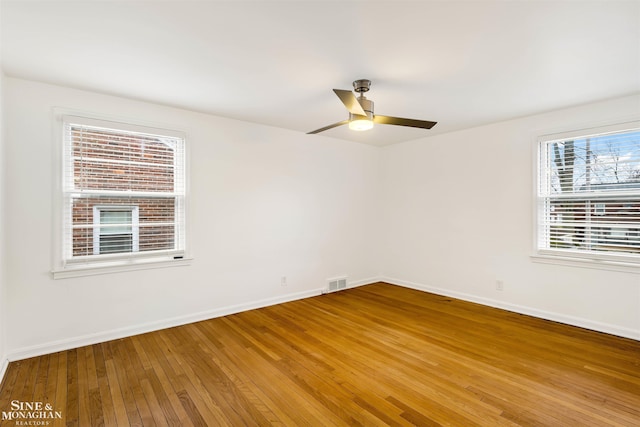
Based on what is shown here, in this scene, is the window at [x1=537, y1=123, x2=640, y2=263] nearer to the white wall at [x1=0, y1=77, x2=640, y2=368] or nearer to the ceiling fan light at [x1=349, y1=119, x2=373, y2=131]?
the white wall at [x1=0, y1=77, x2=640, y2=368]

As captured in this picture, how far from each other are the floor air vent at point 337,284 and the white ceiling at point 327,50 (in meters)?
2.87

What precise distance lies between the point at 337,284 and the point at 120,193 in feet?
11.1

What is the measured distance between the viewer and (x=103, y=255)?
3.23m

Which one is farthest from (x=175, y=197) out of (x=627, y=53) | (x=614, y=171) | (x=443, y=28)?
(x=614, y=171)

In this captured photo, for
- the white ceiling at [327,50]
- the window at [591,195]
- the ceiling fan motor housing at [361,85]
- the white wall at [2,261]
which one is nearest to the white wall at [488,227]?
the window at [591,195]

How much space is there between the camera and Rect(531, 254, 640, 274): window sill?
3289 mm

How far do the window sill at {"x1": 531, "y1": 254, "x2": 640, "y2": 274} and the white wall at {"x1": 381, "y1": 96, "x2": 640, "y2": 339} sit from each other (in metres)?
0.06

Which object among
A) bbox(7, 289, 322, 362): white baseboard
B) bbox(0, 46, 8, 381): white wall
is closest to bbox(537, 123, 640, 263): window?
bbox(7, 289, 322, 362): white baseboard

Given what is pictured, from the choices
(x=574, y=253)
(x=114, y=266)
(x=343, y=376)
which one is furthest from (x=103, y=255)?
(x=574, y=253)

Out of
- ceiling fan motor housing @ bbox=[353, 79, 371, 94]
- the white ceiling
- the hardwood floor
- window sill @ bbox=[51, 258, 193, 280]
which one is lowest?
the hardwood floor

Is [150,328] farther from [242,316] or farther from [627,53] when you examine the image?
[627,53]

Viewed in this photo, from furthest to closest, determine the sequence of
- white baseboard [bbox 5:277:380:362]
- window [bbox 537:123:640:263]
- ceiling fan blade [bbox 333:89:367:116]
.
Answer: window [bbox 537:123:640:263] → white baseboard [bbox 5:277:380:362] → ceiling fan blade [bbox 333:89:367:116]

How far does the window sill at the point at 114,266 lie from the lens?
3.02 m

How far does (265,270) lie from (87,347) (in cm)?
209
